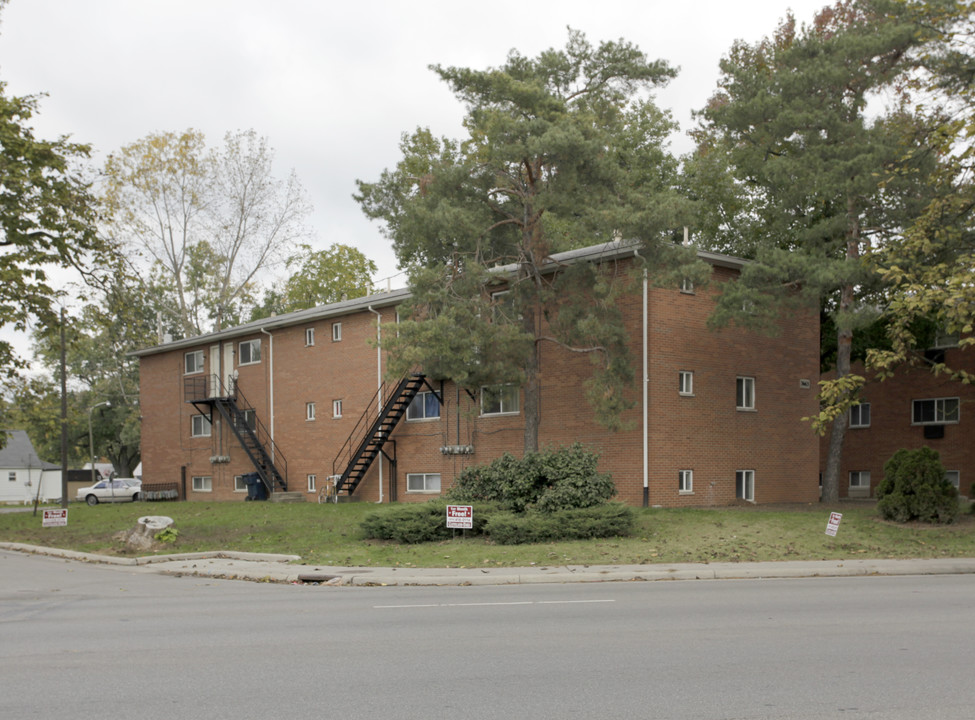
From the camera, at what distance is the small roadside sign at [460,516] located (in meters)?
20.6

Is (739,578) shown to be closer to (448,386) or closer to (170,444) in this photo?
(448,386)

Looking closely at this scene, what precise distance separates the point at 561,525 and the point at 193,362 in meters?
30.9

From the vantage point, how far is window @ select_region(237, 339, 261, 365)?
4223 centimetres

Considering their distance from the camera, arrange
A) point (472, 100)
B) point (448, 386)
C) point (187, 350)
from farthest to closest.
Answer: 1. point (187, 350)
2. point (448, 386)
3. point (472, 100)

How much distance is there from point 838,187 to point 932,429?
15644 millimetres

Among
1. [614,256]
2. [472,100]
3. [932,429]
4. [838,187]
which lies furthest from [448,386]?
[932,429]

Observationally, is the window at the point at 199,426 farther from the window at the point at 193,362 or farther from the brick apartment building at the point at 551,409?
the window at the point at 193,362

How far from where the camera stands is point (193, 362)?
46562 mm

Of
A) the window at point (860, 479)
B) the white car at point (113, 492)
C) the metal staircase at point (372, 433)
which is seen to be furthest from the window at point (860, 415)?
the white car at point (113, 492)

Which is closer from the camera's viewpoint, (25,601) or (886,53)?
(25,601)

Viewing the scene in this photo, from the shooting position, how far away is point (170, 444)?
159 ft

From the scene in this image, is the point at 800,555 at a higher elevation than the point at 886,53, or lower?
lower

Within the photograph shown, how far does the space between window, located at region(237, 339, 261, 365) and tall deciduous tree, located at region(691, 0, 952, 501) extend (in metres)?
23.0

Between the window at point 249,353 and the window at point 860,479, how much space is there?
2570 centimetres
